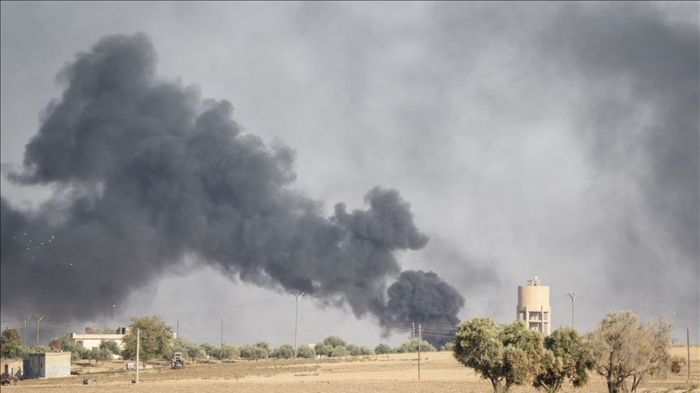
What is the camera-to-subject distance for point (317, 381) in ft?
366

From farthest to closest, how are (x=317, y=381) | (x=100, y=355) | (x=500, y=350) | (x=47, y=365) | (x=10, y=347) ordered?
(x=100, y=355) < (x=10, y=347) < (x=47, y=365) < (x=317, y=381) < (x=500, y=350)

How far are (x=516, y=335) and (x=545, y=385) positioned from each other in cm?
637

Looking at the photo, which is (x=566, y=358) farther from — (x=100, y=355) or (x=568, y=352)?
(x=100, y=355)

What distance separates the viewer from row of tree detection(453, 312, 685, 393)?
70.1 meters

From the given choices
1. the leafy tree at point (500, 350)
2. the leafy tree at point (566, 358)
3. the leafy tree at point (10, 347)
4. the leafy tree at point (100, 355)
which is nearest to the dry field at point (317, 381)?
the leafy tree at point (566, 358)

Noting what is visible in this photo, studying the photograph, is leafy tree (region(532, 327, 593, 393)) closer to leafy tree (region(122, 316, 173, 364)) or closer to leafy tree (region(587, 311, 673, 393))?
leafy tree (region(587, 311, 673, 393))

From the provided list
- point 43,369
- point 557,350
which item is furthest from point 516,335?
point 43,369

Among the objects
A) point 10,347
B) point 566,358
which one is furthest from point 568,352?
point 10,347

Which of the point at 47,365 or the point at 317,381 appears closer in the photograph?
the point at 317,381

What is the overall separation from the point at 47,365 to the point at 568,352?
84743mm

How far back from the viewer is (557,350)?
252 feet

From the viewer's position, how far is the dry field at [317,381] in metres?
95.1

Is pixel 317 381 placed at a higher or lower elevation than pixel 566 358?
lower

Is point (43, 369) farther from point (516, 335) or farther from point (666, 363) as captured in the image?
point (666, 363)
